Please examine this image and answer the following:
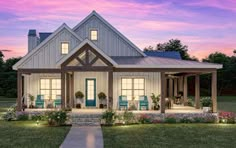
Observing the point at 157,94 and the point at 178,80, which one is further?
the point at 178,80

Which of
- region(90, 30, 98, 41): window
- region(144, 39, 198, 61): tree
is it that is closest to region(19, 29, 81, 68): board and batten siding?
region(90, 30, 98, 41): window

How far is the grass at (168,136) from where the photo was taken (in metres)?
13.6

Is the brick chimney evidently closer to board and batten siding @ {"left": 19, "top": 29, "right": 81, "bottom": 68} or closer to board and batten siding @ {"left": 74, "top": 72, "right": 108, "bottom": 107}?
board and batten siding @ {"left": 19, "top": 29, "right": 81, "bottom": 68}

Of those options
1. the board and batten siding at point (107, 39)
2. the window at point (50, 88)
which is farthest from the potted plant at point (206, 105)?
the window at point (50, 88)

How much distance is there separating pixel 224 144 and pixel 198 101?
12804 mm

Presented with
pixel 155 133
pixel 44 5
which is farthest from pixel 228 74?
pixel 155 133

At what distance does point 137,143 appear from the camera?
45.5 feet

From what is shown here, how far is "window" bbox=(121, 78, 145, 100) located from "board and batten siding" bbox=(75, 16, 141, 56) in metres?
2.84

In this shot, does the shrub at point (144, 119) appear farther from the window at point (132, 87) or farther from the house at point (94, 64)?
the window at point (132, 87)

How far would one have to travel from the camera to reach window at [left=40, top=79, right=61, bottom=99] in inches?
1032

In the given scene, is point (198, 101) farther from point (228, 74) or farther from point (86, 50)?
point (228, 74)

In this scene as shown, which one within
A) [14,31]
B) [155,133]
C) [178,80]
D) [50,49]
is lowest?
[155,133]

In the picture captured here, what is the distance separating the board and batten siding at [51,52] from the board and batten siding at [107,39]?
2.46 metres

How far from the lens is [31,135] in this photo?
52.2 ft
